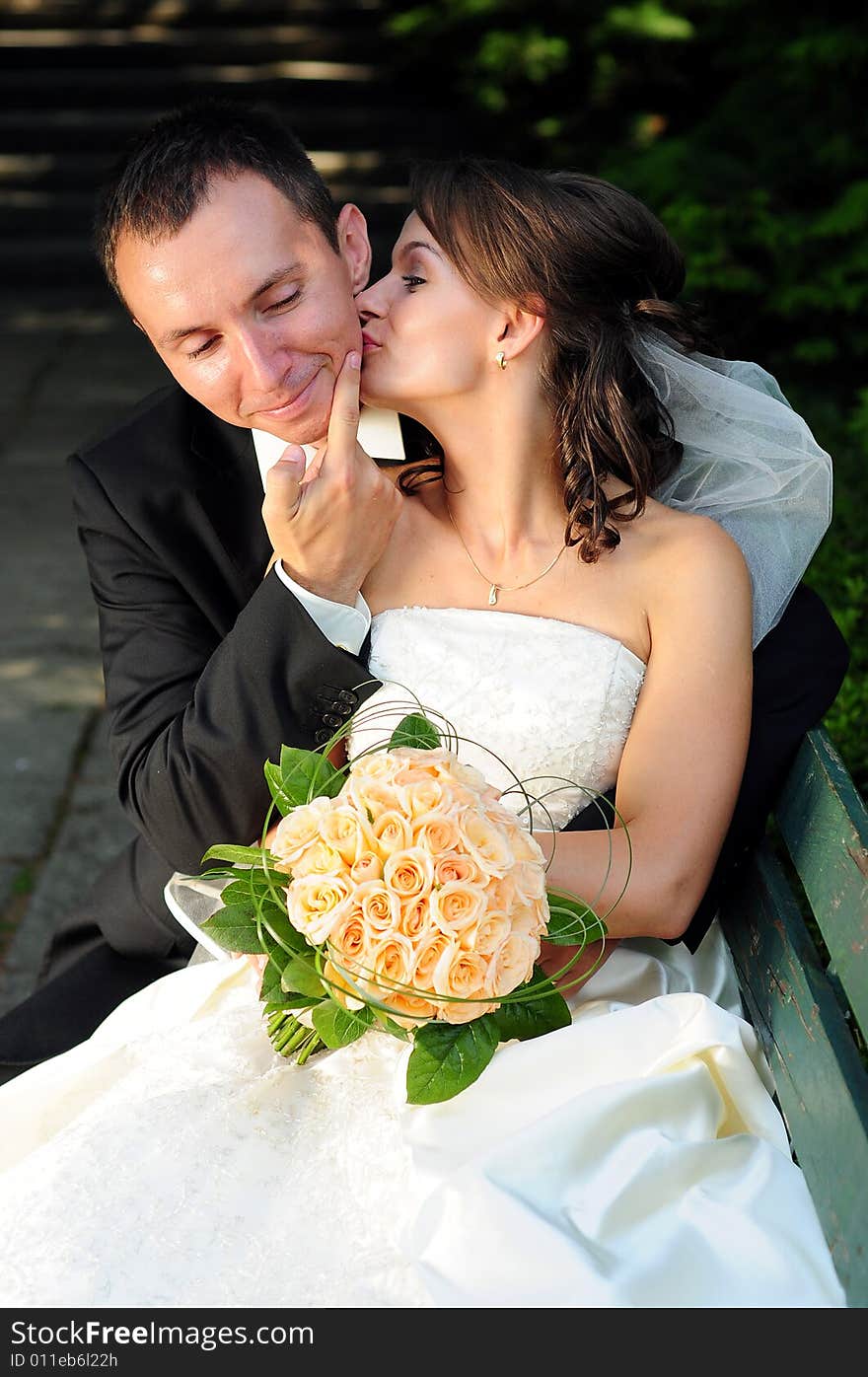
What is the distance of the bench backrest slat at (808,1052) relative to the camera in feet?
6.01

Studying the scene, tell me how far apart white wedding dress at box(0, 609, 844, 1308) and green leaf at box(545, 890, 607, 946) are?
0.46 feet

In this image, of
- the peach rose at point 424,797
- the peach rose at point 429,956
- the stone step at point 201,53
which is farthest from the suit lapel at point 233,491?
the stone step at point 201,53

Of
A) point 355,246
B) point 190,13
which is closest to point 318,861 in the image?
point 355,246

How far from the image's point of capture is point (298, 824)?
1.92 meters

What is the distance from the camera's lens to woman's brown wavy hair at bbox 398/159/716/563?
261 cm

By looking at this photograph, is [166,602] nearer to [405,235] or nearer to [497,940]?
[405,235]

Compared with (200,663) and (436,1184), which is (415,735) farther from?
(200,663)

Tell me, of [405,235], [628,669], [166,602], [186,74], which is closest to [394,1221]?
[628,669]

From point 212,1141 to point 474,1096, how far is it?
16.1 inches

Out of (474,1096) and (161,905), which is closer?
(474,1096)

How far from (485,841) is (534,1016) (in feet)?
1.44

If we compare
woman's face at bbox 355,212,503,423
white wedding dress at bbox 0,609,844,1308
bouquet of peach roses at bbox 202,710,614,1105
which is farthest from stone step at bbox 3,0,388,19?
bouquet of peach roses at bbox 202,710,614,1105

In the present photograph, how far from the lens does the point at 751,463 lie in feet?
8.93

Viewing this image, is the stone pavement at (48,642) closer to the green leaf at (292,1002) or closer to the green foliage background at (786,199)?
the green leaf at (292,1002)
